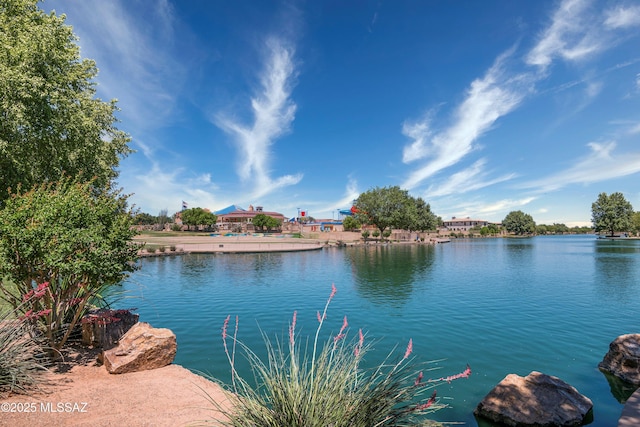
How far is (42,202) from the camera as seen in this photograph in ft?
22.8

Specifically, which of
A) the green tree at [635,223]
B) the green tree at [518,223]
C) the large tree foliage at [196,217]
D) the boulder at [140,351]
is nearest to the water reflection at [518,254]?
the boulder at [140,351]

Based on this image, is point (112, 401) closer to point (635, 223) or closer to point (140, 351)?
A: point (140, 351)

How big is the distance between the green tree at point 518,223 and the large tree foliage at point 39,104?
170583 mm

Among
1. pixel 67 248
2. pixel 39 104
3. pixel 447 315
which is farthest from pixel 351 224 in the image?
pixel 67 248

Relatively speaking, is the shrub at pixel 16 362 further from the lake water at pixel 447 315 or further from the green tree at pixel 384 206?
the green tree at pixel 384 206

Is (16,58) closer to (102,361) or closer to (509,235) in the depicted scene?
(102,361)

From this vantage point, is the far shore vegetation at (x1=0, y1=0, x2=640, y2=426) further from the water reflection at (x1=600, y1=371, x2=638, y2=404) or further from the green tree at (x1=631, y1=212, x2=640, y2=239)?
the green tree at (x1=631, y1=212, x2=640, y2=239)

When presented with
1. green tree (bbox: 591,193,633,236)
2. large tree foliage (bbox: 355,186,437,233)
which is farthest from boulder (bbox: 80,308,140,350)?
green tree (bbox: 591,193,633,236)

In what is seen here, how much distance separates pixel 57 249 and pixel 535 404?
977 cm

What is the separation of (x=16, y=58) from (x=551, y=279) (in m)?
33.8

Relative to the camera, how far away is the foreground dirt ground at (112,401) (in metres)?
4.87

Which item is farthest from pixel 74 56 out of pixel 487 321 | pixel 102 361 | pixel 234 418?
pixel 487 321

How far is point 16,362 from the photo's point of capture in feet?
18.6

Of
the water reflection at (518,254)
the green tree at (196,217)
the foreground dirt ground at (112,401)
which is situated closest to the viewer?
the foreground dirt ground at (112,401)
